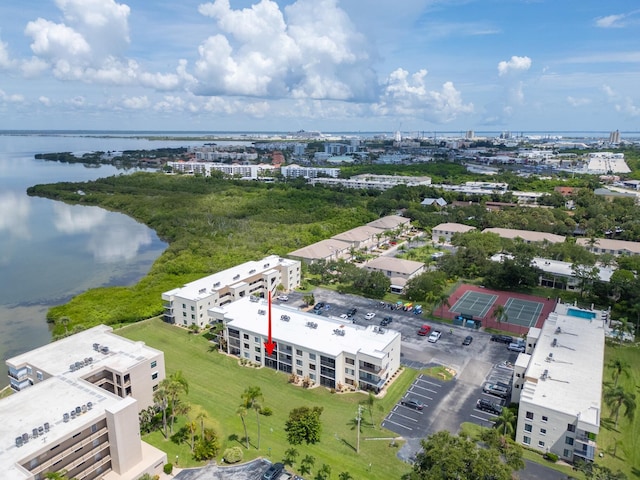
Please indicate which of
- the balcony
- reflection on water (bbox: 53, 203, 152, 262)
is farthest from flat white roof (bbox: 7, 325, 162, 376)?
reflection on water (bbox: 53, 203, 152, 262)

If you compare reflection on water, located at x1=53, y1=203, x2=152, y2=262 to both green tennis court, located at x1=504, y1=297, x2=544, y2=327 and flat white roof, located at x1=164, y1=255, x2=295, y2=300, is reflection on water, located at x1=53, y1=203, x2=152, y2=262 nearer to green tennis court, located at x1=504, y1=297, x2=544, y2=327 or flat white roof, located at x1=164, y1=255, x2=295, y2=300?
flat white roof, located at x1=164, y1=255, x2=295, y2=300

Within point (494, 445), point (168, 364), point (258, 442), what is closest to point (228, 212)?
point (168, 364)

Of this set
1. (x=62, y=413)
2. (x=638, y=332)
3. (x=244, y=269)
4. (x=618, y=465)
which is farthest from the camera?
(x=244, y=269)

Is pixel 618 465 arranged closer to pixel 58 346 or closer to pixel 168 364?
pixel 168 364

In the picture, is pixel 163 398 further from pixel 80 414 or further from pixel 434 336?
pixel 434 336

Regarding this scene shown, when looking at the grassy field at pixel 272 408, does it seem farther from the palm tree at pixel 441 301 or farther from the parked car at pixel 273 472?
the palm tree at pixel 441 301

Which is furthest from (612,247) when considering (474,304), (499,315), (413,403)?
(413,403)

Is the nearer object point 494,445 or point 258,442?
point 494,445

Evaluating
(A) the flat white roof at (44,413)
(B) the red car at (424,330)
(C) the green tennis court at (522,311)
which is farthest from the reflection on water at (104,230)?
(C) the green tennis court at (522,311)
